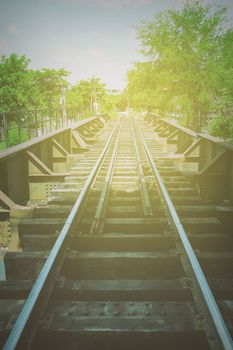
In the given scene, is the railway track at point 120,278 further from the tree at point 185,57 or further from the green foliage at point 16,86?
the green foliage at point 16,86

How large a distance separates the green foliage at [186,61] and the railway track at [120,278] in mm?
23018

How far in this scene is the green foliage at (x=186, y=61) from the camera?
26125 mm

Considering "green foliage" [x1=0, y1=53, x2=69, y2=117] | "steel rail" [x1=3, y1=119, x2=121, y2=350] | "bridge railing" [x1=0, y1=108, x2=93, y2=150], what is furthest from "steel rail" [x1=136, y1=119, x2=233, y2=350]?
"green foliage" [x1=0, y1=53, x2=69, y2=117]

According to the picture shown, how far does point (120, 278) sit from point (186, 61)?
1040 inches

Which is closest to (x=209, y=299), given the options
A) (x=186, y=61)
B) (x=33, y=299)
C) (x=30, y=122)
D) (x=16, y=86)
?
(x=33, y=299)

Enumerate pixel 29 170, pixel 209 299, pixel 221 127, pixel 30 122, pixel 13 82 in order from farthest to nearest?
pixel 13 82 < pixel 221 127 < pixel 30 122 < pixel 29 170 < pixel 209 299

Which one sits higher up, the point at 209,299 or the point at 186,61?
the point at 186,61

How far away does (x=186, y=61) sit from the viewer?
26516mm

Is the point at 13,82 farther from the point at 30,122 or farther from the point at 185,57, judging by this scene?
the point at 30,122

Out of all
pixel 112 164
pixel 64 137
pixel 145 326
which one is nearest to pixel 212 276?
pixel 145 326

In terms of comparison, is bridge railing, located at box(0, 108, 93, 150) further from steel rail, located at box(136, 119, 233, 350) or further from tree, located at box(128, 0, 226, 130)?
tree, located at box(128, 0, 226, 130)

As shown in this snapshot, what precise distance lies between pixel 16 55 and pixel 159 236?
35.3 metres

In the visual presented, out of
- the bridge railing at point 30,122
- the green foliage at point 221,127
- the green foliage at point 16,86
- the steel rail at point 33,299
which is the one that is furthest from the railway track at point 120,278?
the green foliage at point 16,86

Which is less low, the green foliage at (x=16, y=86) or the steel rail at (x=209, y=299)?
the green foliage at (x=16, y=86)
